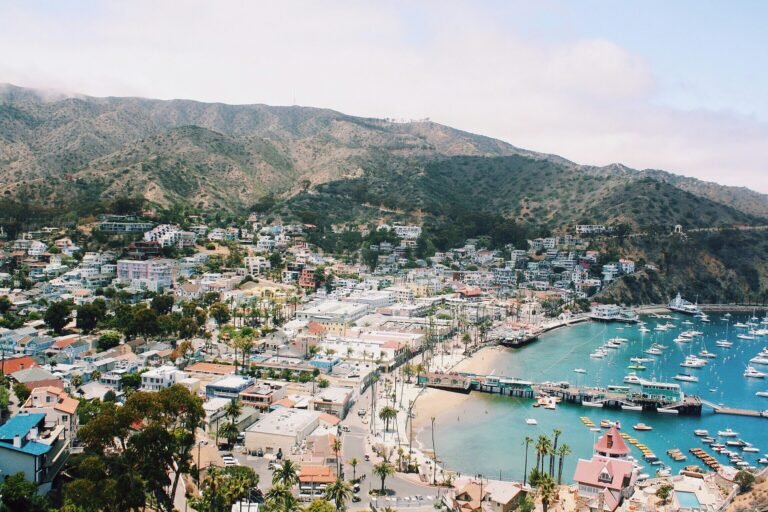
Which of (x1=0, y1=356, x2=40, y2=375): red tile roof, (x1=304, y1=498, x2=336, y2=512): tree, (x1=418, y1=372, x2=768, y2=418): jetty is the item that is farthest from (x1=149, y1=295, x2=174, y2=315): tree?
(x1=304, y1=498, x2=336, y2=512): tree

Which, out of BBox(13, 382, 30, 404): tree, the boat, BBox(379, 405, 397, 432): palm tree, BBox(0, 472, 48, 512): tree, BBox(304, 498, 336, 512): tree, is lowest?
the boat

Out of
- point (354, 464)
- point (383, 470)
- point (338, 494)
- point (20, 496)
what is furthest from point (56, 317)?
point (338, 494)

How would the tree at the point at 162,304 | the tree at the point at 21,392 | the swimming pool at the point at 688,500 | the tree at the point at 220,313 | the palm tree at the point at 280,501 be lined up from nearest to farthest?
the palm tree at the point at 280,501 < the swimming pool at the point at 688,500 < the tree at the point at 21,392 < the tree at the point at 162,304 < the tree at the point at 220,313

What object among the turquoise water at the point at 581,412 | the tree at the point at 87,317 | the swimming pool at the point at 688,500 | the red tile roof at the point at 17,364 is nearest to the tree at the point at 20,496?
the turquoise water at the point at 581,412

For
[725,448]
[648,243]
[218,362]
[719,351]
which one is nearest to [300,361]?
[218,362]

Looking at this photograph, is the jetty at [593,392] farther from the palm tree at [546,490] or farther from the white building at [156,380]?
the palm tree at [546,490]

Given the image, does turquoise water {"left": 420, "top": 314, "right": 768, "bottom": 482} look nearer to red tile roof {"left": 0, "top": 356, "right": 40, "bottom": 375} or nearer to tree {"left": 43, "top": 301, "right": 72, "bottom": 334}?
red tile roof {"left": 0, "top": 356, "right": 40, "bottom": 375}

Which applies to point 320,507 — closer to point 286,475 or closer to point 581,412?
point 286,475
